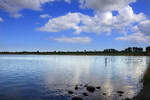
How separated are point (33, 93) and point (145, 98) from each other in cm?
1509

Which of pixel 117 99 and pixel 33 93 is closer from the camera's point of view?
pixel 117 99

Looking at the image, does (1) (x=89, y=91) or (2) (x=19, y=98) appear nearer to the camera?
(2) (x=19, y=98)

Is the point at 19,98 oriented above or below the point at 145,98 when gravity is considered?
below

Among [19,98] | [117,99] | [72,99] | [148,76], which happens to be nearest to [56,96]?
[72,99]

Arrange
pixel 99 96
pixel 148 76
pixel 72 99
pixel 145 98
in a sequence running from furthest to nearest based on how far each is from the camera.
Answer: pixel 148 76
pixel 99 96
pixel 72 99
pixel 145 98

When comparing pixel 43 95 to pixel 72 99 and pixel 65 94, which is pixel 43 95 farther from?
pixel 72 99

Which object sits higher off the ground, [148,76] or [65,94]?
[148,76]

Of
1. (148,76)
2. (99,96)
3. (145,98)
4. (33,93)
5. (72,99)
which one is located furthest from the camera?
(148,76)

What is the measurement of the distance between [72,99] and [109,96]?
544cm

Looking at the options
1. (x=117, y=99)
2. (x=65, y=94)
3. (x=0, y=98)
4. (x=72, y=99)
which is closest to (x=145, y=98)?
(x=117, y=99)

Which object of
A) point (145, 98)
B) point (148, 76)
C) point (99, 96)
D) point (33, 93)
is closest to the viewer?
point (145, 98)

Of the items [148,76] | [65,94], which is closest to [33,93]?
[65,94]

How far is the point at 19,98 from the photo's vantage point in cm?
1822

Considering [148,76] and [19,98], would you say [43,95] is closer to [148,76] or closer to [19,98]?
[19,98]
